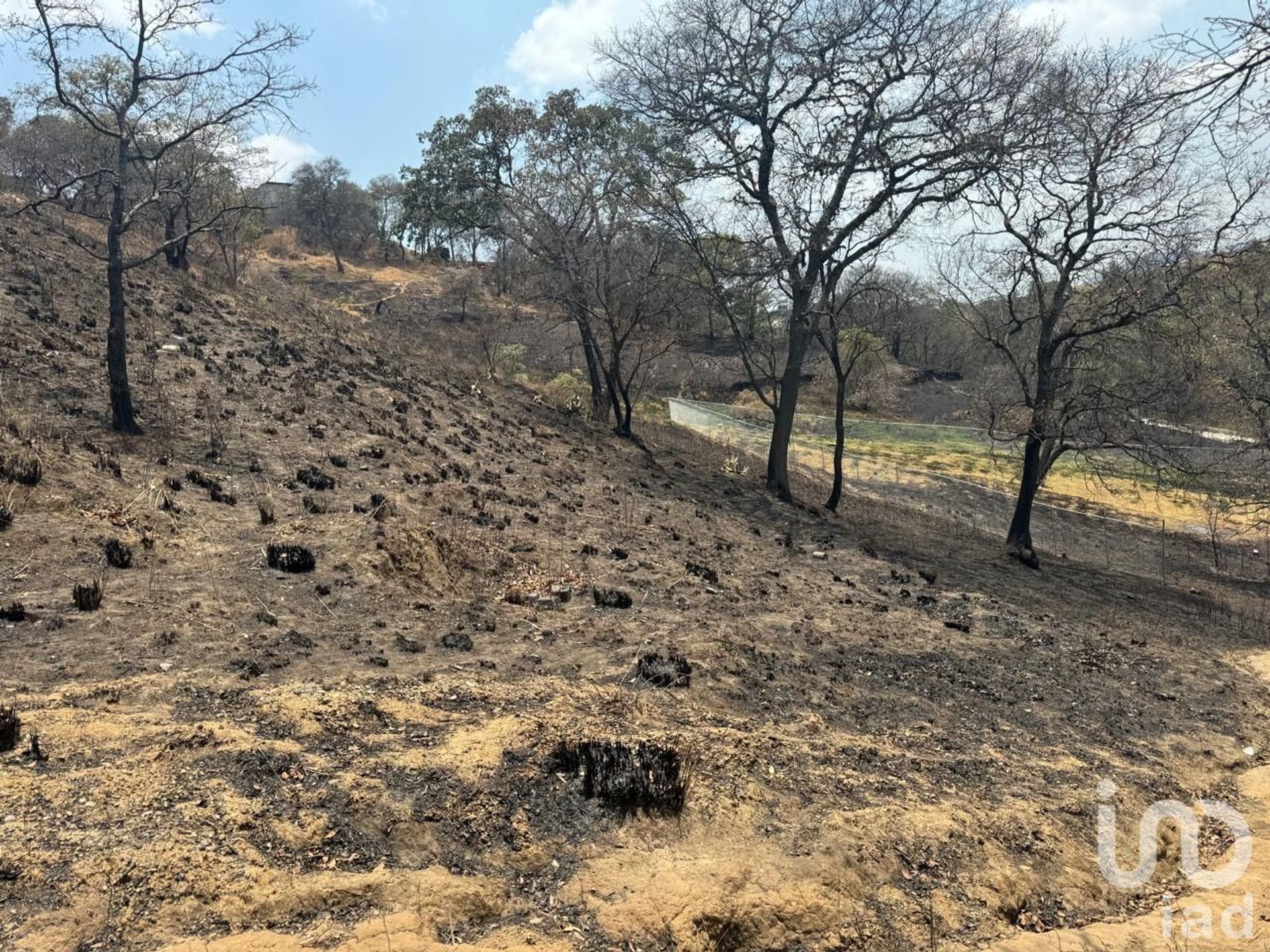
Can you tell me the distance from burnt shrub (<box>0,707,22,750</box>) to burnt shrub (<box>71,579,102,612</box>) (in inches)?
78.9

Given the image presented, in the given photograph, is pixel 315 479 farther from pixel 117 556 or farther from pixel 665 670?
pixel 665 670

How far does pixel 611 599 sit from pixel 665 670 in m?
1.97

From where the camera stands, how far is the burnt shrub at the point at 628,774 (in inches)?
177

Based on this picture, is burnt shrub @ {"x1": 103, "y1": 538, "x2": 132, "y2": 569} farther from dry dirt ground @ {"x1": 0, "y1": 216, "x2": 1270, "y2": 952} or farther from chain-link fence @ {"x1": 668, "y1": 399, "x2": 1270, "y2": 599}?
chain-link fence @ {"x1": 668, "y1": 399, "x2": 1270, "y2": 599}

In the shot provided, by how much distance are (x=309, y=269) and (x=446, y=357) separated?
27.0m

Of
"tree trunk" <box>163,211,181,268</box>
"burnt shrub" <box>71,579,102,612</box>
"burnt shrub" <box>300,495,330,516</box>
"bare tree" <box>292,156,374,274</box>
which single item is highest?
"bare tree" <box>292,156,374,274</box>

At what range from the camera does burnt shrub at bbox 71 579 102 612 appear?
5.94 m

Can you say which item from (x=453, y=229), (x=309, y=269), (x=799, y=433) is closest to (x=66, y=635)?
(x=799, y=433)

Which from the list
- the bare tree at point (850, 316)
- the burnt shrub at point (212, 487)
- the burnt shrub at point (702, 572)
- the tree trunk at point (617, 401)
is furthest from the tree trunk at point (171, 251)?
the burnt shrub at point (702, 572)

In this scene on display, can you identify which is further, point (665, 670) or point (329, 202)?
point (329, 202)

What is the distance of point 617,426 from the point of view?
22422 millimetres
